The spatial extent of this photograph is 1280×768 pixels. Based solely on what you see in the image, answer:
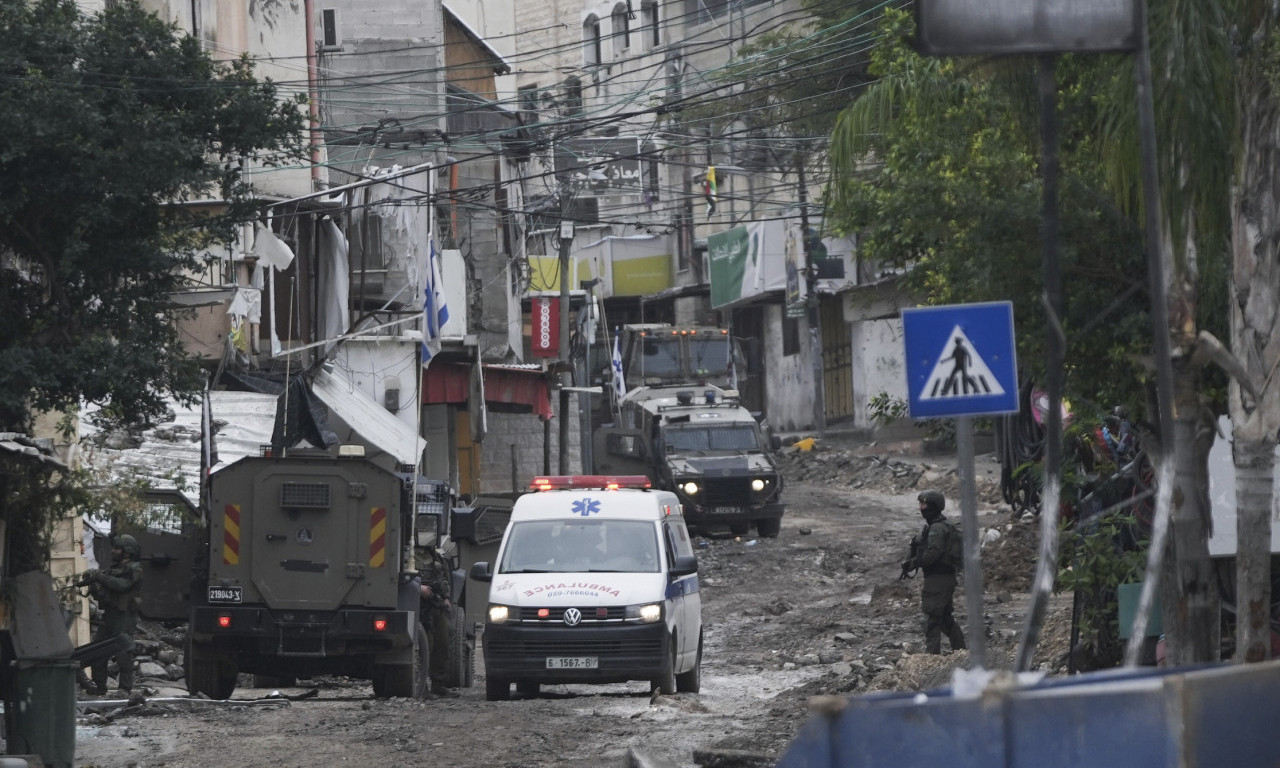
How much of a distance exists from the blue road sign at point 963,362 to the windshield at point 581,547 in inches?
319

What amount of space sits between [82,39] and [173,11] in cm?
1369

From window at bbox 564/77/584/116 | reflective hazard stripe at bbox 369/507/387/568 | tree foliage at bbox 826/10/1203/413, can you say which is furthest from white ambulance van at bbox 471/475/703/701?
window at bbox 564/77/584/116

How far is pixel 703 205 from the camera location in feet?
191

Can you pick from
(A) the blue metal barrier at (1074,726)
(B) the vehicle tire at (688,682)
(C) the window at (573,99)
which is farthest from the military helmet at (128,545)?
(C) the window at (573,99)

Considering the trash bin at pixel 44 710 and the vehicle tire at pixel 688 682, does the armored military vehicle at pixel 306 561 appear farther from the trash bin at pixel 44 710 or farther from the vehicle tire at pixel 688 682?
the trash bin at pixel 44 710

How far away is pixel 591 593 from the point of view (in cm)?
1552

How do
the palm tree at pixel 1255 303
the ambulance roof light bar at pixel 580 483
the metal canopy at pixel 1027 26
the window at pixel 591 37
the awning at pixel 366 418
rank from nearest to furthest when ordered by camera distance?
the metal canopy at pixel 1027 26
the palm tree at pixel 1255 303
the ambulance roof light bar at pixel 580 483
the awning at pixel 366 418
the window at pixel 591 37

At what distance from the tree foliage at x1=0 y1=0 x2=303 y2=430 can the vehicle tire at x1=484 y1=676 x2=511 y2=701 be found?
423cm

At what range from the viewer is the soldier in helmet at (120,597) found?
55.4 feet

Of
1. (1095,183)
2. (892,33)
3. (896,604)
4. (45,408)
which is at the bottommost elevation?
(896,604)

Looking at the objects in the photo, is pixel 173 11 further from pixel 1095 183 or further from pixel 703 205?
pixel 703 205

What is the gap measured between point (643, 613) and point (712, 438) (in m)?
19.0

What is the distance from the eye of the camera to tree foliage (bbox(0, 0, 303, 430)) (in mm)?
12398

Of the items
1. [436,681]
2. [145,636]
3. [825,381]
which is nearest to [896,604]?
[436,681]
